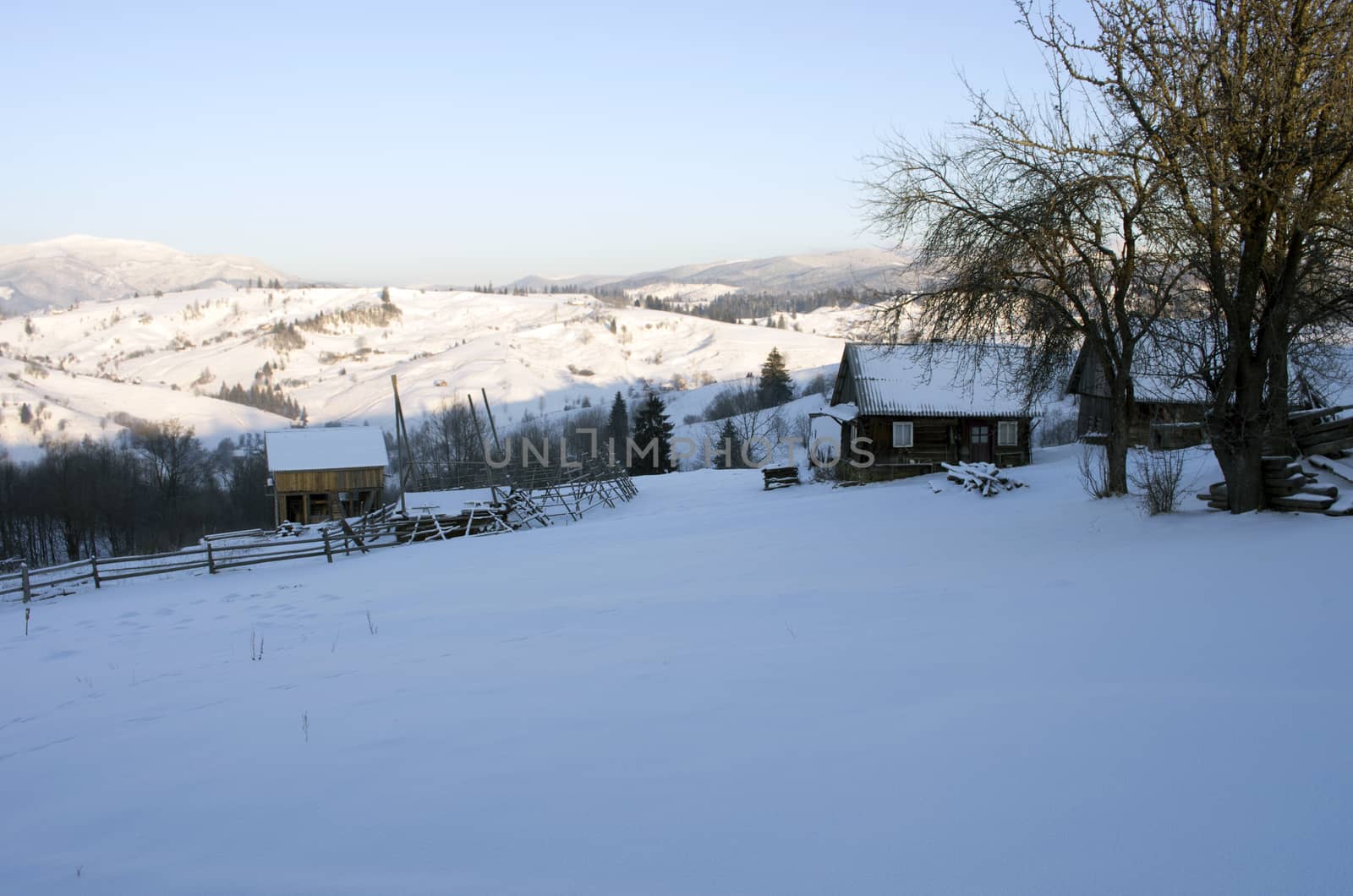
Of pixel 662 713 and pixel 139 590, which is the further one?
pixel 139 590


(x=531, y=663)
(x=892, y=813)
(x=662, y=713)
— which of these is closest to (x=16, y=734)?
(x=531, y=663)

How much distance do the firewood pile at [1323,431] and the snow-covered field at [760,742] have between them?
7.61 feet

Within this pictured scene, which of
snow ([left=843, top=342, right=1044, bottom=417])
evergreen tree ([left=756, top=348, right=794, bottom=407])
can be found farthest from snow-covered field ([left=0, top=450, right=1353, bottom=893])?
A: evergreen tree ([left=756, top=348, right=794, bottom=407])

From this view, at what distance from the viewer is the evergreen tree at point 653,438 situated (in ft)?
182

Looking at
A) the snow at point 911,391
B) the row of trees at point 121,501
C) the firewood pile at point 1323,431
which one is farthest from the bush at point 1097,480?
the row of trees at point 121,501

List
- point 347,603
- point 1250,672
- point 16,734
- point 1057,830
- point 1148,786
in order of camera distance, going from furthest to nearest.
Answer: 1. point 347,603
2. point 16,734
3. point 1250,672
4. point 1148,786
5. point 1057,830

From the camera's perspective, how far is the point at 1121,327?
13.6m

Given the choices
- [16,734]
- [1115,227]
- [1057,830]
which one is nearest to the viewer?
[1057,830]

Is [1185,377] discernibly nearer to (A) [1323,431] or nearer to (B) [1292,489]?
(B) [1292,489]

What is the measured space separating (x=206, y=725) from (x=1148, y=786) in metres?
6.44

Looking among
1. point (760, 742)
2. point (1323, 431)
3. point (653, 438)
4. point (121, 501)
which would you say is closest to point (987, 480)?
point (1323, 431)

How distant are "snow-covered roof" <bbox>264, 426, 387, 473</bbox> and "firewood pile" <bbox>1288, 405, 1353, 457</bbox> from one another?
145ft

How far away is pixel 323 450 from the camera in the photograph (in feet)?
150

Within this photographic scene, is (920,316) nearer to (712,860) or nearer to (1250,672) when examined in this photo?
(1250,672)
